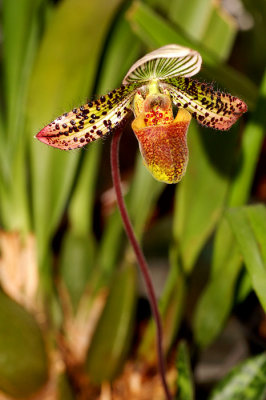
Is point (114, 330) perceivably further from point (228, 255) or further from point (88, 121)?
point (88, 121)

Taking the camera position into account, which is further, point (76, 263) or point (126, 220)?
point (76, 263)

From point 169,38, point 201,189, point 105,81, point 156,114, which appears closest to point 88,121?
point 156,114

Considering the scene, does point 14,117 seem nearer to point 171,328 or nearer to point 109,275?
point 109,275

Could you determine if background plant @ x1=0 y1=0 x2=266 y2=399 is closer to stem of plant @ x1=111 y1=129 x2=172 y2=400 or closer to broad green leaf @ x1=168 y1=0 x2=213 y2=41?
broad green leaf @ x1=168 y1=0 x2=213 y2=41

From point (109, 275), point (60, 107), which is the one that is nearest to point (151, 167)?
point (60, 107)

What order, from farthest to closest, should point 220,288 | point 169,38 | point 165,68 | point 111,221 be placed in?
point 111,221 → point 220,288 → point 169,38 → point 165,68

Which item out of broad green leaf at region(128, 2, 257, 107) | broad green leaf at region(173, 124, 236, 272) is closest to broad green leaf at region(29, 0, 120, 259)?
broad green leaf at region(128, 2, 257, 107)
